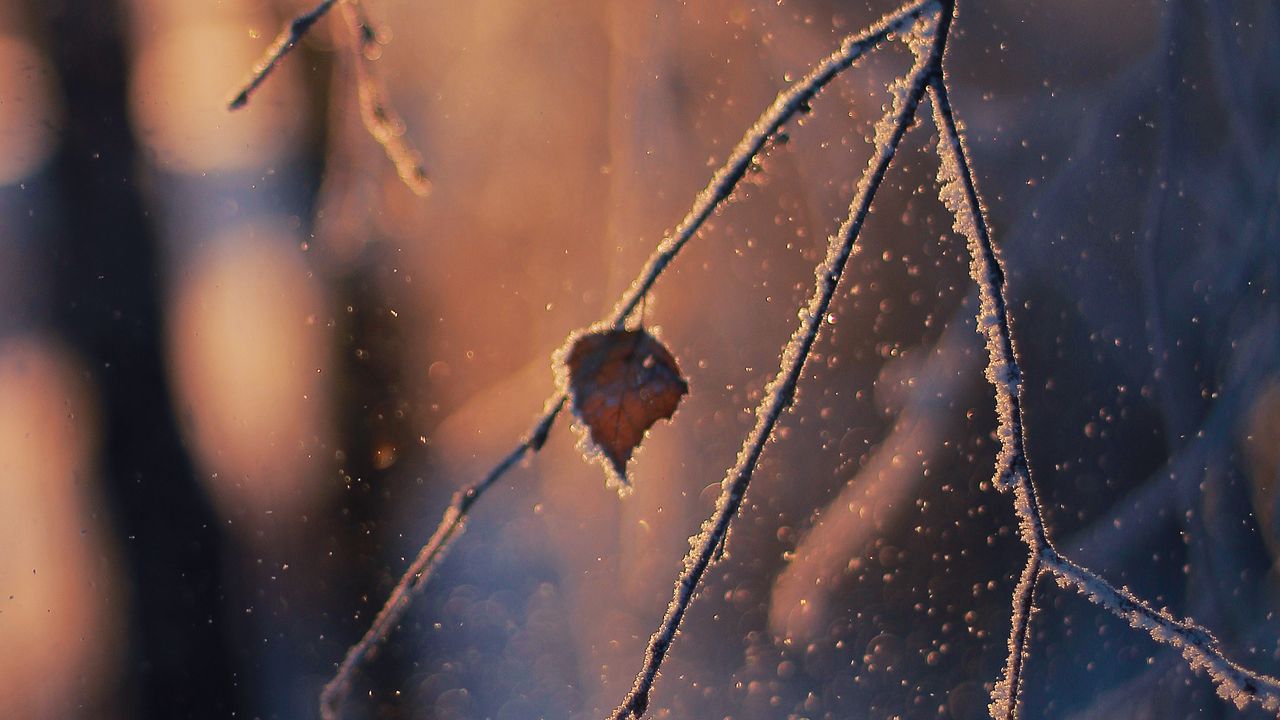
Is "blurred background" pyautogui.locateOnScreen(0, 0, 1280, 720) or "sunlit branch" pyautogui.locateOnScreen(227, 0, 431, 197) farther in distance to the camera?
"blurred background" pyautogui.locateOnScreen(0, 0, 1280, 720)

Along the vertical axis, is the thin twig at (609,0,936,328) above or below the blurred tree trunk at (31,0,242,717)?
above

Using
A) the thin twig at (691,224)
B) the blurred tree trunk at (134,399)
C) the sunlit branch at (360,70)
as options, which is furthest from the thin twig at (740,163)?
the blurred tree trunk at (134,399)

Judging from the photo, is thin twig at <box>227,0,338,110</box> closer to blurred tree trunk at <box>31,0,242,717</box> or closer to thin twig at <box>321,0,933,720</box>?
thin twig at <box>321,0,933,720</box>

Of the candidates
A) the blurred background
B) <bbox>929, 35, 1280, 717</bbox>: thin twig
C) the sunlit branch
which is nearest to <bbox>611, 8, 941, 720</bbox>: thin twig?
<bbox>929, 35, 1280, 717</bbox>: thin twig

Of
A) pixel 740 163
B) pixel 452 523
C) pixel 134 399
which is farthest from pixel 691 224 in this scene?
pixel 134 399

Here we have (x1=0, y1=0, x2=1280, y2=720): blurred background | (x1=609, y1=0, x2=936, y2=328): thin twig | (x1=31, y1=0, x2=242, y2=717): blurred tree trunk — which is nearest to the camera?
(x1=609, y1=0, x2=936, y2=328): thin twig

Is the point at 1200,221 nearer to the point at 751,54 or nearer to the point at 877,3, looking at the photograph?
the point at 877,3

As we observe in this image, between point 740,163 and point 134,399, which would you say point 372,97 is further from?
point 134,399
